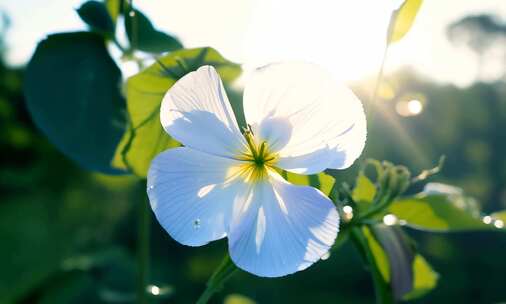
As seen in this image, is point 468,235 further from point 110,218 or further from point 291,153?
point 291,153

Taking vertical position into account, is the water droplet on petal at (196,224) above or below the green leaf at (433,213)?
above

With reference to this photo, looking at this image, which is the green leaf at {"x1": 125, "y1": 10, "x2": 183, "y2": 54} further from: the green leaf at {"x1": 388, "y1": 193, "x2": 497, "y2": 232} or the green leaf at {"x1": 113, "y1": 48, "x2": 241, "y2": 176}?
the green leaf at {"x1": 388, "y1": 193, "x2": 497, "y2": 232}

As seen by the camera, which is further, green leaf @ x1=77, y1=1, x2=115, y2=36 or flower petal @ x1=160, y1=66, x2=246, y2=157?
green leaf @ x1=77, y1=1, x2=115, y2=36

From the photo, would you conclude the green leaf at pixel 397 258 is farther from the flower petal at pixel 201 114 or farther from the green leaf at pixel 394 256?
the flower petal at pixel 201 114

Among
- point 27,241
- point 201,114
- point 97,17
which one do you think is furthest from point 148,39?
point 27,241

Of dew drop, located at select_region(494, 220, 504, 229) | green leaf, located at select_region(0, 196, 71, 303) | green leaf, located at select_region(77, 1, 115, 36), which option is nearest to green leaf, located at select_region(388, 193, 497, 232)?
dew drop, located at select_region(494, 220, 504, 229)

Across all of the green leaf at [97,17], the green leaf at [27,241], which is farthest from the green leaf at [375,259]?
the green leaf at [27,241]

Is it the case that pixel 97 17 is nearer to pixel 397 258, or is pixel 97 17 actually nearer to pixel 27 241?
pixel 397 258
